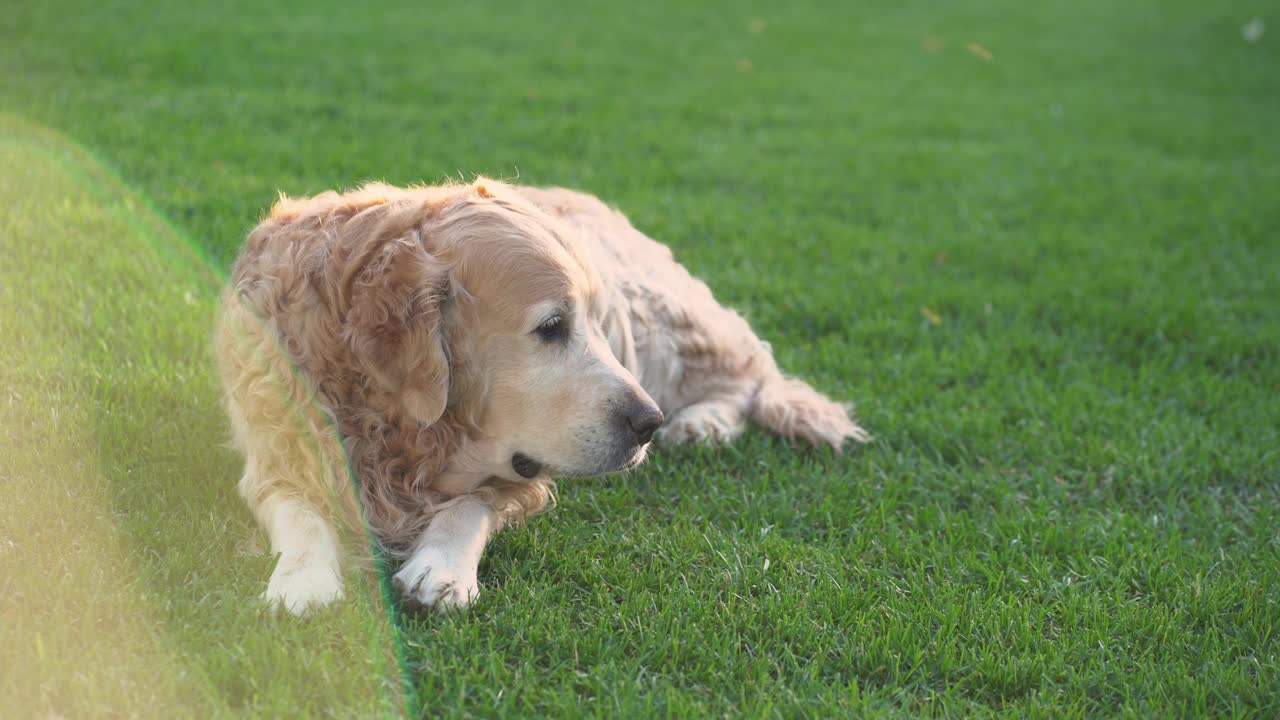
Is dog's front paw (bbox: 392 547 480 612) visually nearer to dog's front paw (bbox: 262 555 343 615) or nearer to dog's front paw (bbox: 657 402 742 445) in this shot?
dog's front paw (bbox: 262 555 343 615)

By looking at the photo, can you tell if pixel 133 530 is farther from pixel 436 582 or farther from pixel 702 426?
pixel 702 426

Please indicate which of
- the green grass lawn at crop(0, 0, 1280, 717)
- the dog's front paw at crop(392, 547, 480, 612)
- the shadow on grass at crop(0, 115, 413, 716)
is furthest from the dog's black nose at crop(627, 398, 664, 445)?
the shadow on grass at crop(0, 115, 413, 716)

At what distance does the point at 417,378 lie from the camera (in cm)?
304

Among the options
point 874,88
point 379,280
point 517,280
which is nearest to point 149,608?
point 379,280

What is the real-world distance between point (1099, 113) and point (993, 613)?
28.5 ft

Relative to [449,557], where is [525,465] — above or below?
above

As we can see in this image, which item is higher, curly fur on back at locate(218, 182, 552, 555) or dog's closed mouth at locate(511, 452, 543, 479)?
curly fur on back at locate(218, 182, 552, 555)

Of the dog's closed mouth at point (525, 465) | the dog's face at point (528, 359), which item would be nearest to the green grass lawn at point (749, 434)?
the dog's closed mouth at point (525, 465)

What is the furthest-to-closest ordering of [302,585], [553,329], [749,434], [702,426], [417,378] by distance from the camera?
1. [749,434]
2. [702,426]
3. [553,329]
4. [417,378]
5. [302,585]

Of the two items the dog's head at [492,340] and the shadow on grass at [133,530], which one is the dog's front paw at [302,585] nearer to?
the shadow on grass at [133,530]

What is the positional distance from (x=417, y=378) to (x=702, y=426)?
147 cm

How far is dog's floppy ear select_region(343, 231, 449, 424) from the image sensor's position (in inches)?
119

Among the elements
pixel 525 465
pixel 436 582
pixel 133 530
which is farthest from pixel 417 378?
pixel 133 530

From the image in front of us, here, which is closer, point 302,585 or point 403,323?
point 302,585
